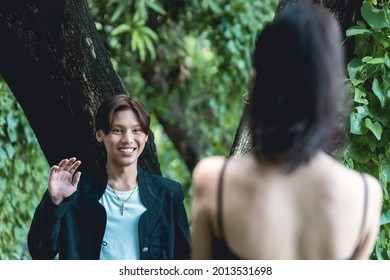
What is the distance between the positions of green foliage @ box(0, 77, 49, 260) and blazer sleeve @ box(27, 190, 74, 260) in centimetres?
206

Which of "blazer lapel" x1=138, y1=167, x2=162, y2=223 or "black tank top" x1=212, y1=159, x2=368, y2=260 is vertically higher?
"black tank top" x1=212, y1=159, x2=368, y2=260

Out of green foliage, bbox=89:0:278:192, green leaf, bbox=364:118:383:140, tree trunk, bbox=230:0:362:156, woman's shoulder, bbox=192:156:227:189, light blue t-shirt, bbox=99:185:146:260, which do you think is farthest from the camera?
green foliage, bbox=89:0:278:192

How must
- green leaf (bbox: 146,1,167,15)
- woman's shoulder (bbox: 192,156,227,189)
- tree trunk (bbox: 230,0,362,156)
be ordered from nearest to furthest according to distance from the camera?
woman's shoulder (bbox: 192,156,227,189) < tree trunk (bbox: 230,0,362,156) < green leaf (bbox: 146,1,167,15)

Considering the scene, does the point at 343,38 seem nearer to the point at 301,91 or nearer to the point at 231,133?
the point at 301,91

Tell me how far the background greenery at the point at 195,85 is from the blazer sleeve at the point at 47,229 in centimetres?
97

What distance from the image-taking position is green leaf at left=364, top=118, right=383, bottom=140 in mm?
2727

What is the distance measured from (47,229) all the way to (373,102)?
1.16 meters

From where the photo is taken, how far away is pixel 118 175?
8.36 ft

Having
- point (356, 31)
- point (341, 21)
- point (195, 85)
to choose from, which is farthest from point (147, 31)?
point (356, 31)

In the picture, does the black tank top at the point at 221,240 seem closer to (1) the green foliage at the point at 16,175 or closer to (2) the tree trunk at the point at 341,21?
(2) the tree trunk at the point at 341,21

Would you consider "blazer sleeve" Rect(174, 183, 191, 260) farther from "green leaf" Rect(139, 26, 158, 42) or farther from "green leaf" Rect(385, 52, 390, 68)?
"green leaf" Rect(139, 26, 158, 42)

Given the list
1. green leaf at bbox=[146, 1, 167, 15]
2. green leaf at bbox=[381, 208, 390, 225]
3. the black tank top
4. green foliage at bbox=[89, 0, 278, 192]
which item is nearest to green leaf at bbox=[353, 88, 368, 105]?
green leaf at bbox=[381, 208, 390, 225]

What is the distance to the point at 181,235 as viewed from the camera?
2574 millimetres

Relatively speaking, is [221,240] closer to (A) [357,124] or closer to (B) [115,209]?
(B) [115,209]
